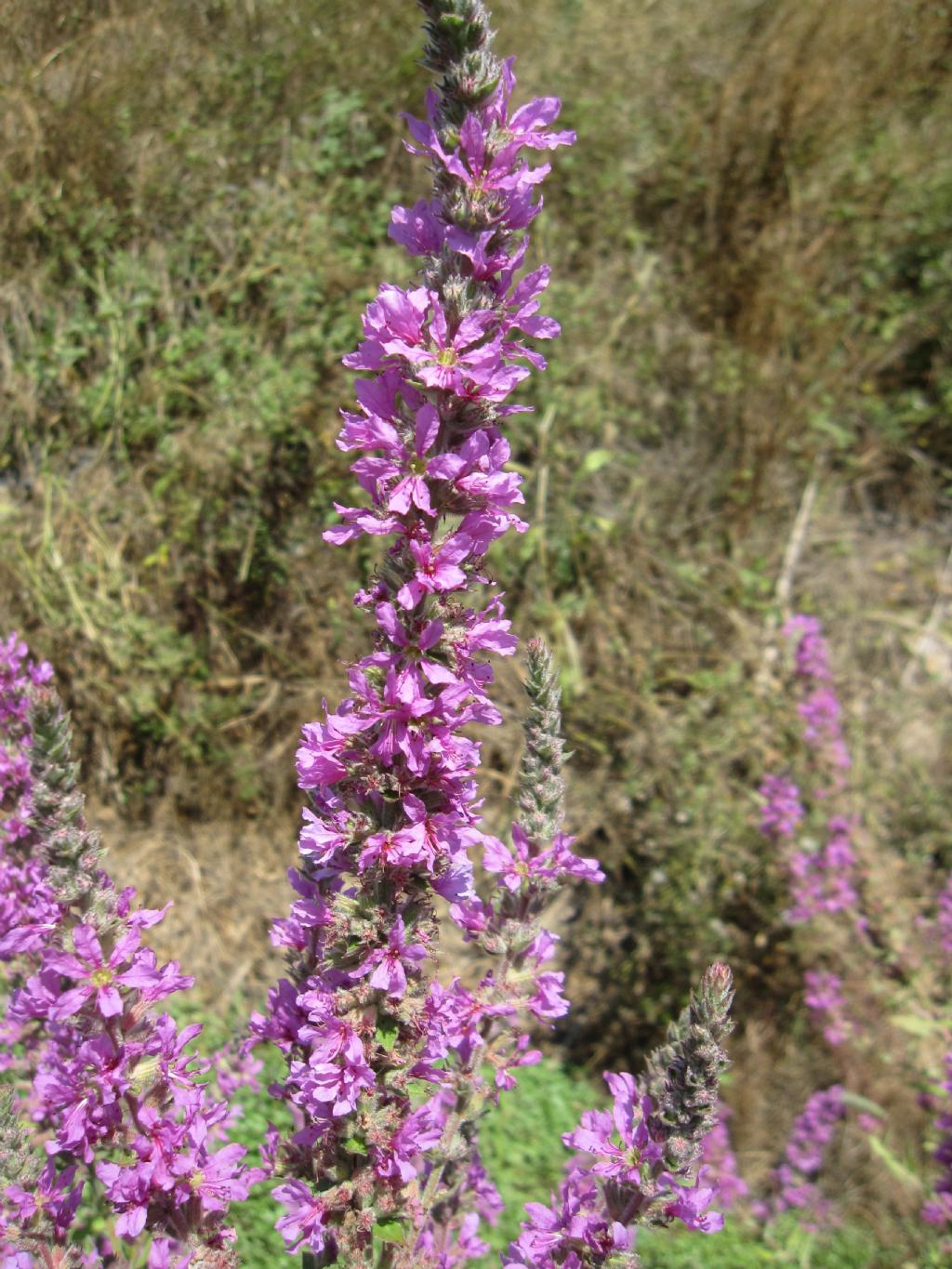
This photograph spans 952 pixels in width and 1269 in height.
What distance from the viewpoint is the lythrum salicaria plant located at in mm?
1526

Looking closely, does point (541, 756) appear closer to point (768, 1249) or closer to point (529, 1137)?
point (529, 1137)

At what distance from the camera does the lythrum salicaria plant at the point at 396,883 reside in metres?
1.53

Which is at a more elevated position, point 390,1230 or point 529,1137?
point 390,1230

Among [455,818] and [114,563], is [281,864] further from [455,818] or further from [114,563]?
[455,818]

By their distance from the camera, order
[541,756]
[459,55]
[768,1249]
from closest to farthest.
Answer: [459,55] < [541,756] < [768,1249]

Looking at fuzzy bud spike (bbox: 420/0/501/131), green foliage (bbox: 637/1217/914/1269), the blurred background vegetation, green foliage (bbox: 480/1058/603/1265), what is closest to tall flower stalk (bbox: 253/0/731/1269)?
fuzzy bud spike (bbox: 420/0/501/131)

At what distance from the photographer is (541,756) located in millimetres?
1939

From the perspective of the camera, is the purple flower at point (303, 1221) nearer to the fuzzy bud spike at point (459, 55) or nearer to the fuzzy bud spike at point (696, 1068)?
the fuzzy bud spike at point (696, 1068)

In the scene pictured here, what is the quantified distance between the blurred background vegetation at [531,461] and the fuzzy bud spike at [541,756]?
314 cm

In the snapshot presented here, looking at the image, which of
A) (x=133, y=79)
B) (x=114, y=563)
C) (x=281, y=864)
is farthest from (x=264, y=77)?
(x=281, y=864)

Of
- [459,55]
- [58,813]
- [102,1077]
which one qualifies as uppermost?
Answer: [459,55]

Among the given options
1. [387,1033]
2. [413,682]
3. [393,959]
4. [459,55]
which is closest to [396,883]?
[393,959]

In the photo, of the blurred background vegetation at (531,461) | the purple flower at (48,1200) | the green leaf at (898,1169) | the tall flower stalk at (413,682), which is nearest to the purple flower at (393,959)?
the tall flower stalk at (413,682)

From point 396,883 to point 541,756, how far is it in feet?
1.50
